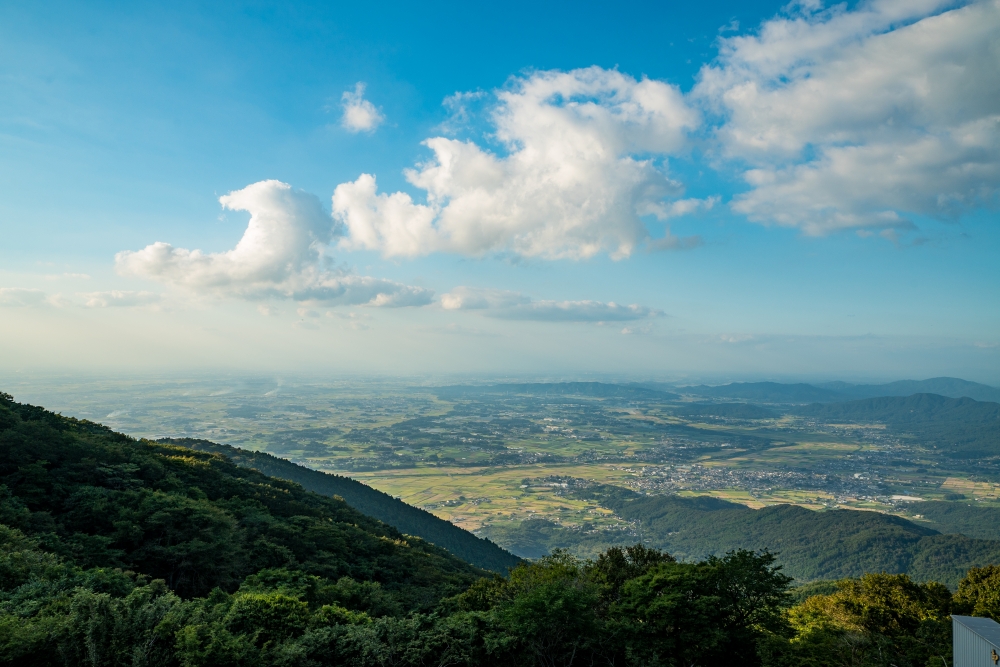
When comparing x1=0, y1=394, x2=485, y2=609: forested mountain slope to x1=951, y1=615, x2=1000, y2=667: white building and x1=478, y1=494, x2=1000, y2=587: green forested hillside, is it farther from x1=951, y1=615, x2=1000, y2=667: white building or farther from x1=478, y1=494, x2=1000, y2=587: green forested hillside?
x1=478, y1=494, x2=1000, y2=587: green forested hillside

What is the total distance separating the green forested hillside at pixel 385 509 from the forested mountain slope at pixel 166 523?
2943cm

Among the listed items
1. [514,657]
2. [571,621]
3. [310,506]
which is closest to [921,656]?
[571,621]

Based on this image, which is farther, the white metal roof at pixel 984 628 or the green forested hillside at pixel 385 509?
the green forested hillside at pixel 385 509

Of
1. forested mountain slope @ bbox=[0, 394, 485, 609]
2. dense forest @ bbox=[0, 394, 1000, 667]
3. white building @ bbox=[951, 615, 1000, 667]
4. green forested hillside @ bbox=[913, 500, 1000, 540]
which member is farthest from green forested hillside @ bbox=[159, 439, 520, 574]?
green forested hillside @ bbox=[913, 500, 1000, 540]

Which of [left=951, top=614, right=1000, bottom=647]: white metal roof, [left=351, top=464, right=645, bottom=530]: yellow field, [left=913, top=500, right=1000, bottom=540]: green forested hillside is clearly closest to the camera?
[left=951, top=614, right=1000, bottom=647]: white metal roof

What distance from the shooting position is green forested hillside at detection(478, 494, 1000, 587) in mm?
81062

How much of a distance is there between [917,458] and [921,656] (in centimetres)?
23346

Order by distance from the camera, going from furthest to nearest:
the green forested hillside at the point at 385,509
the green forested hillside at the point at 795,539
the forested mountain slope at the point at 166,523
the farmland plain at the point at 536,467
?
the farmland plain at the point at 536,467
the green forested hillside at the point at 795,539
the green forested hillside at the point at 385,509
the forested mountain slope at the point at 166,523

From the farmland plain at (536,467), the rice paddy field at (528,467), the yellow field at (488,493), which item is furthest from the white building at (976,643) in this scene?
the rice paddy field at (528,467)

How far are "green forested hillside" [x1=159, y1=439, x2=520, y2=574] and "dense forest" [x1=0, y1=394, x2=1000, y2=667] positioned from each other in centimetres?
3660

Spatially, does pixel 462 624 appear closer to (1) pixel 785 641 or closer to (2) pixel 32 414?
(1) pixel 785 641

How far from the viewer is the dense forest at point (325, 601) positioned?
13.2 m

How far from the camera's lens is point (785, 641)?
17.6 meters

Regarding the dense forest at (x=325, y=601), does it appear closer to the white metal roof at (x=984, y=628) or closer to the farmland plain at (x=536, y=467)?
the white metal roof at (x=984, y=628)
